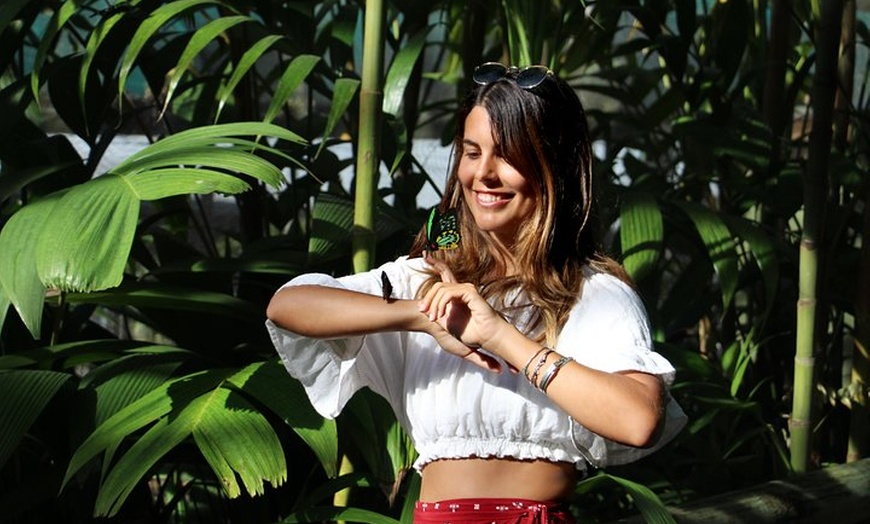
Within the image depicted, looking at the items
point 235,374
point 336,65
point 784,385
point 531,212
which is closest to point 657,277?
point 784,385

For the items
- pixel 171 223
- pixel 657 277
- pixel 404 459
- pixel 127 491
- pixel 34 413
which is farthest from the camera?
pixel 171 223

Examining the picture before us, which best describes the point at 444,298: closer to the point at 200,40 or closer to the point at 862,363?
the point at 200,40

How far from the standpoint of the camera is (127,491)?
1.63 metres

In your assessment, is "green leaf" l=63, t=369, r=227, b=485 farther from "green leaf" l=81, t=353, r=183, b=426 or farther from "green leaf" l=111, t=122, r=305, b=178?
"green leaf" l=111, t=122, r=305, b=178

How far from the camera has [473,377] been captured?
4.47 ft

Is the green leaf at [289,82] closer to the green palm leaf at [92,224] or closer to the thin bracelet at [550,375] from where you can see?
the green palm leaf at [92,224]

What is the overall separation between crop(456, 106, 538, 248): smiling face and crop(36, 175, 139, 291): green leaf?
0.39 m

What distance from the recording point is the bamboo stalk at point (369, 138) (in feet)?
6.06

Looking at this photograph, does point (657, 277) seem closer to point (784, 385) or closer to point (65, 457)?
point (784, 385)

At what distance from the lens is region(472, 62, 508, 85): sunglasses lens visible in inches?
54.8

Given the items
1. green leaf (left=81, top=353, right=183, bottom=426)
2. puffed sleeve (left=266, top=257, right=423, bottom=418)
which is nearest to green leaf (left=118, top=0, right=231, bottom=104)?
green leaf (left=81, top=353, right=183, bottom=426)

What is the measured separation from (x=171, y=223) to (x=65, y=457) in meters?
0.84

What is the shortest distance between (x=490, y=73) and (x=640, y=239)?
0.83 m

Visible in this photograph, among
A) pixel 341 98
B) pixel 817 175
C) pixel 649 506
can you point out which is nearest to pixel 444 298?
pixel 649 506
